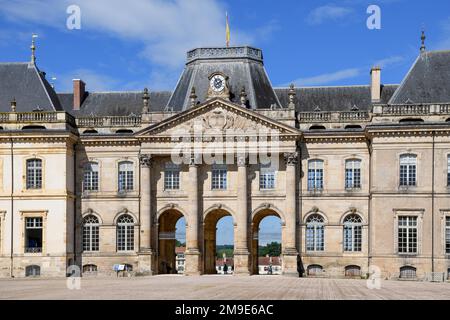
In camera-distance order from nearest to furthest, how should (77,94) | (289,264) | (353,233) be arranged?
(289,264), (353,233), (77,94)

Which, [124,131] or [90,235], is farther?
[124,131]

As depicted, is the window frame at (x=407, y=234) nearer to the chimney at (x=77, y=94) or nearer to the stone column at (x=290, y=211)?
the stone column at (x=290, y=211)

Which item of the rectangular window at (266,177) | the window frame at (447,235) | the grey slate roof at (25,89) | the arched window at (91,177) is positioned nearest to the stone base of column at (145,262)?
the arched window at (91,177)

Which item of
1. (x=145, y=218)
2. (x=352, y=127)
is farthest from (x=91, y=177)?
(x=352, y=127)

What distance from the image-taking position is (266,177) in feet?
172

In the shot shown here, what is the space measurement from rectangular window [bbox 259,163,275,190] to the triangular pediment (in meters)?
2.45

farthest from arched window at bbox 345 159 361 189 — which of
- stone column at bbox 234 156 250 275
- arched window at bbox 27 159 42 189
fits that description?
arched window at bbox 27 159 42 189

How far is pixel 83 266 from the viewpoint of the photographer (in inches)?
2110

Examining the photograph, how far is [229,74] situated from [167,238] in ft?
36.6

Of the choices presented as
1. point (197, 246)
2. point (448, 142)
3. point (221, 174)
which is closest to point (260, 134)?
point (221, 174)

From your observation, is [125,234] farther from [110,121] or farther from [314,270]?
[314,270]

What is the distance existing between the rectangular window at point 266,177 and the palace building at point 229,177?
0.07 m

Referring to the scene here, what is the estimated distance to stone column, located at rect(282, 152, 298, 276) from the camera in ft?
168

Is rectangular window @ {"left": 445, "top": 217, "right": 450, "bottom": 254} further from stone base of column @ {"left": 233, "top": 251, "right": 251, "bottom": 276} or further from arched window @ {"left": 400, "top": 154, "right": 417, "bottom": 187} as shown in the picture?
stone base of column @ {"left": 233, "top": 251, "right": 251, "bottom": 276}
